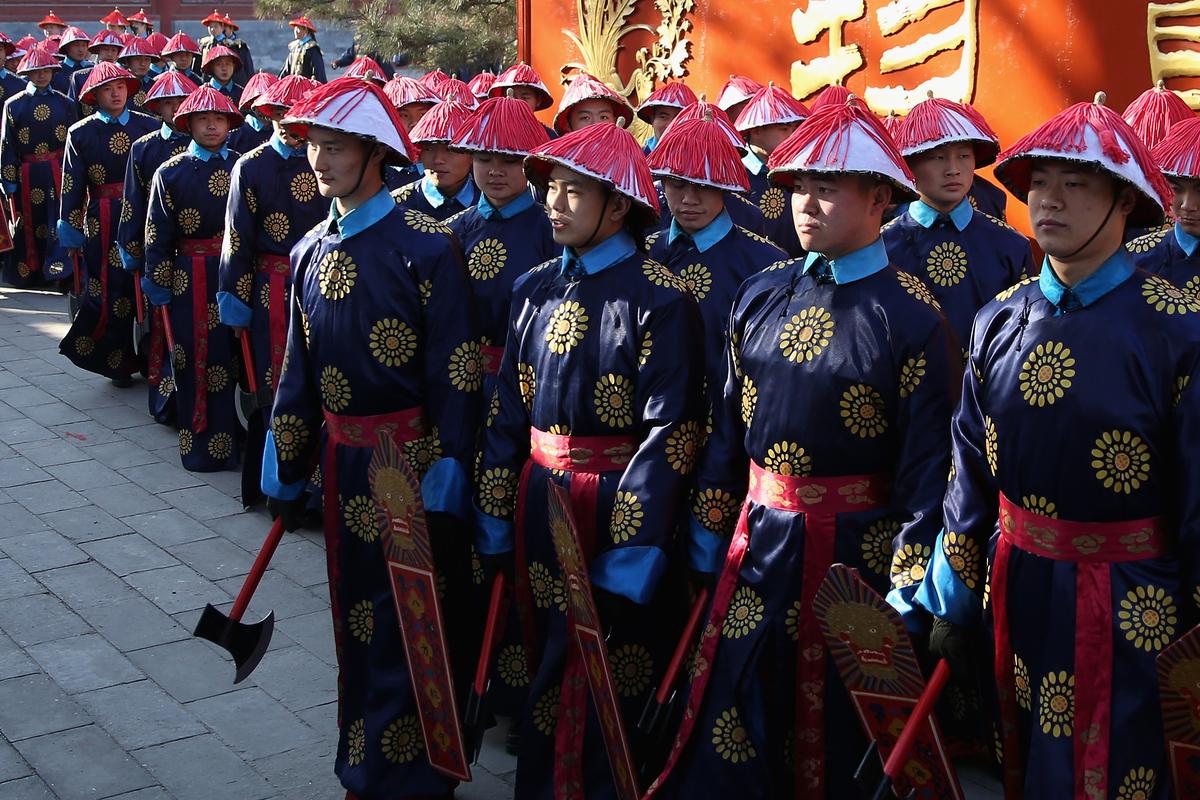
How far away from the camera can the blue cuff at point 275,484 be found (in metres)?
4.46

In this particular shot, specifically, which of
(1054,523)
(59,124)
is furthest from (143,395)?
(1054,523)

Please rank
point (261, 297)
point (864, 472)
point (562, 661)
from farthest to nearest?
point (261, 297) < point (562, 661) < point (864, 472)

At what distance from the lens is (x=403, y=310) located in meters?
4.22

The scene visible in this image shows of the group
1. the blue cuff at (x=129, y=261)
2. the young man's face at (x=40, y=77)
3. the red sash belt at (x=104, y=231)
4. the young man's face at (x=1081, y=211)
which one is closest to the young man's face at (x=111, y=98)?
the red sash belt at (x=104, y=231)

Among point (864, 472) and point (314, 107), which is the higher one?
point (314, 107)

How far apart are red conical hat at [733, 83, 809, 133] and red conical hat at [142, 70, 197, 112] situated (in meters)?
3.63

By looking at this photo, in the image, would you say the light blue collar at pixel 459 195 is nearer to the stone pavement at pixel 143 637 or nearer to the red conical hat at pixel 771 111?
the red conical hat at pixel 771 111

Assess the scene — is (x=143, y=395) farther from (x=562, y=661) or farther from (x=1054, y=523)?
(x=1054, y=523)

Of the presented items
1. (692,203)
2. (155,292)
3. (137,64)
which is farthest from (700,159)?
(137,64)

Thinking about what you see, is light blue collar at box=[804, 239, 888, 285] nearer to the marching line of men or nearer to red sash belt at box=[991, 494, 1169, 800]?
the marching line of men

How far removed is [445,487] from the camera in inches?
166

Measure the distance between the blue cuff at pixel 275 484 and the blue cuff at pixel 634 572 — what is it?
1158 mm

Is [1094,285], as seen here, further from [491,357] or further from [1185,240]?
[491,357]

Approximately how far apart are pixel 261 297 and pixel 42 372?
3562 millimetres
